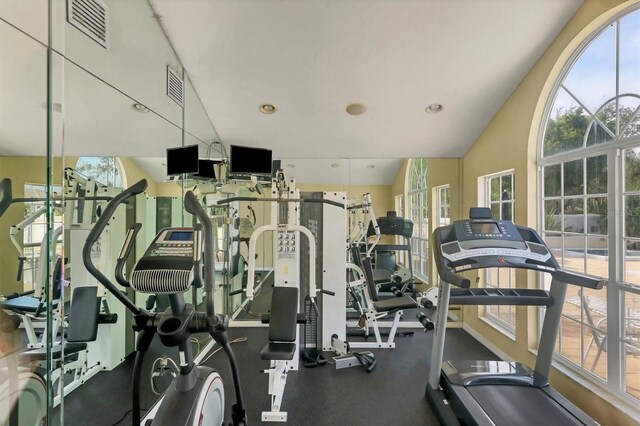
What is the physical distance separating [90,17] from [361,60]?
2.11m

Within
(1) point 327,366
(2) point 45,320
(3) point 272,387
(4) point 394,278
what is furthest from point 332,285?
(2) point 45,320

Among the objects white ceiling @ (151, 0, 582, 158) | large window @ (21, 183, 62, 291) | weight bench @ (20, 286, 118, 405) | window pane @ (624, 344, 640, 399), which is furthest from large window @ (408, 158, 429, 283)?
large window @ (21, 183, 62, 291)

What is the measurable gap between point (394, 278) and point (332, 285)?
5.32 ft

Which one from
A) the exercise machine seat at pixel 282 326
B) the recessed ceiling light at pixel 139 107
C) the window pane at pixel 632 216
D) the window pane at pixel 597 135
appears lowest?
the exercise machine seat at pixel 282 326

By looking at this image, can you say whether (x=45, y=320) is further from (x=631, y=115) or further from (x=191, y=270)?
(x=631, y=115)

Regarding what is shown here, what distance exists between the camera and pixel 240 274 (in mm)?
4984

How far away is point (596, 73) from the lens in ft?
7.68

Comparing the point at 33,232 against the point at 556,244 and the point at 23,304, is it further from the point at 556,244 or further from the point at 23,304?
the point at 556,244

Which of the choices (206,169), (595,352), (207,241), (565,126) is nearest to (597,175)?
(565,126)

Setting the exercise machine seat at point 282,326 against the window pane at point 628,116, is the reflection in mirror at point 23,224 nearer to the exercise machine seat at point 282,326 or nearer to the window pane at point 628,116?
the exercise machine seat at point 282,326

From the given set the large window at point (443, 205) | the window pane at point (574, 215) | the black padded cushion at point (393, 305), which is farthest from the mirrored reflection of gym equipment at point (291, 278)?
the window pane at point (574, 215)

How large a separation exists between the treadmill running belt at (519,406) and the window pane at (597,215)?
4.44 feet

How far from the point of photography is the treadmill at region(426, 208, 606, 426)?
76.8 inches

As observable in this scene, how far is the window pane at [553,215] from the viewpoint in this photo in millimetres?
2713
